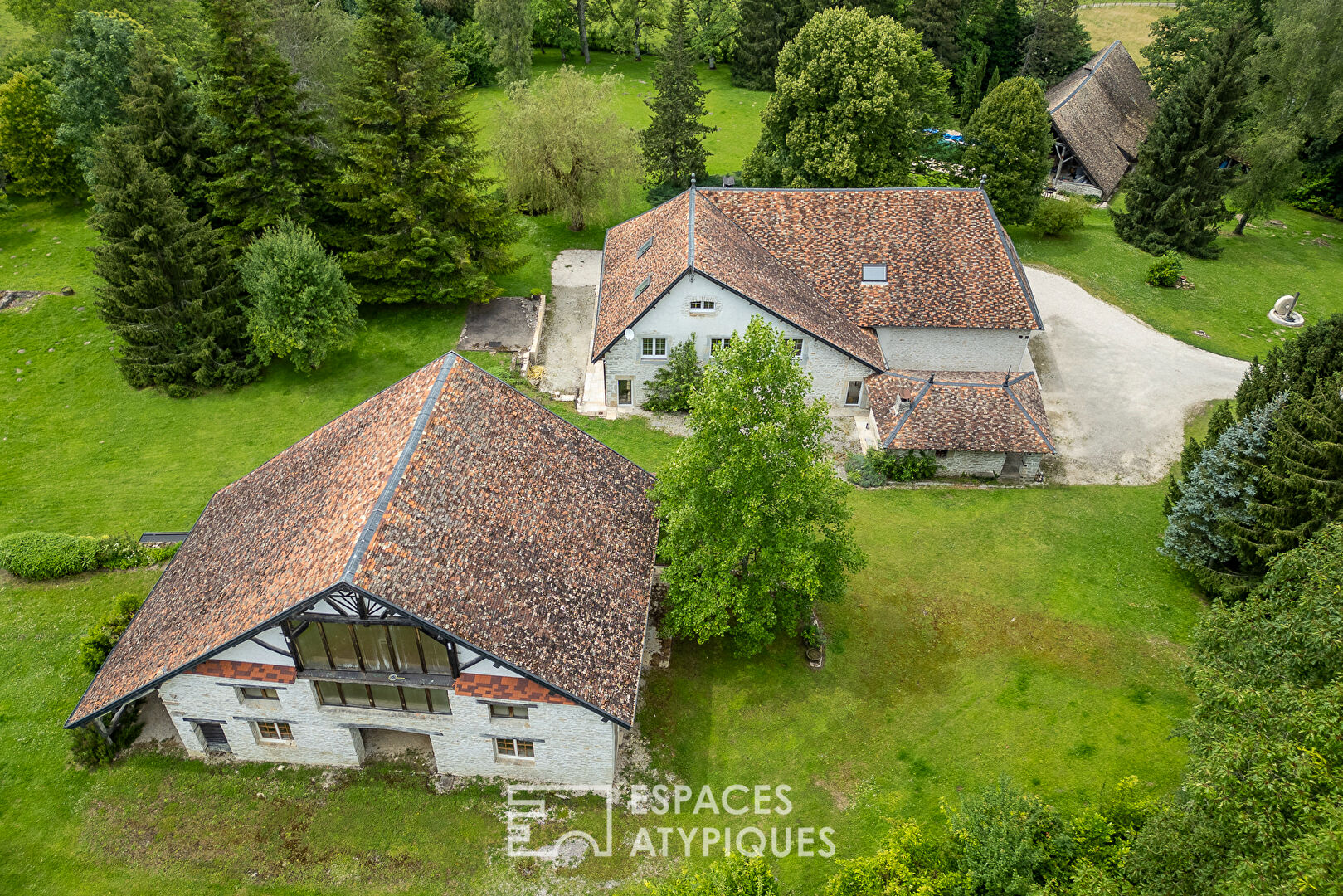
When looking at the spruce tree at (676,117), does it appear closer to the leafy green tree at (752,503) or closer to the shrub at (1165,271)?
the shrub at (1165,271)

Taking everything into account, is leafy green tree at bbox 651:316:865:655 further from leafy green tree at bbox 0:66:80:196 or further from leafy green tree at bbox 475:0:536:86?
leafy green tree at bbox 475:0:536:86

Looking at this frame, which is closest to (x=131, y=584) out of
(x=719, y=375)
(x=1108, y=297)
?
(x=719, y=375)

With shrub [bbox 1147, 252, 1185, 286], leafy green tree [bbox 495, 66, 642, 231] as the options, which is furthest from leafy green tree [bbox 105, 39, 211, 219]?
shrub [bbox 1147, 252, 1185, 286]

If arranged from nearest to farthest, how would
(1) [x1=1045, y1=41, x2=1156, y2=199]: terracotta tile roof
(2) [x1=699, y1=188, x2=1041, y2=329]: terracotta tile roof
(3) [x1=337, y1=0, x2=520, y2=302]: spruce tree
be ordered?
(3) [x1=337, y1=0, x2=520, y2=302]: spruce tree, (2) [x1=699, y1=188, x2=1041, y2=329]: terracotta tile roof, (1) [x1=1045, y1=41, x2=1156, y2=199]: terracotta tile roof

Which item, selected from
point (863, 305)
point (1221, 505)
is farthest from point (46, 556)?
point (1221, 505)

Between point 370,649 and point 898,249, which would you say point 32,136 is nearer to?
point 370,649

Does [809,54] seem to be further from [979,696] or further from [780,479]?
[979,696]
